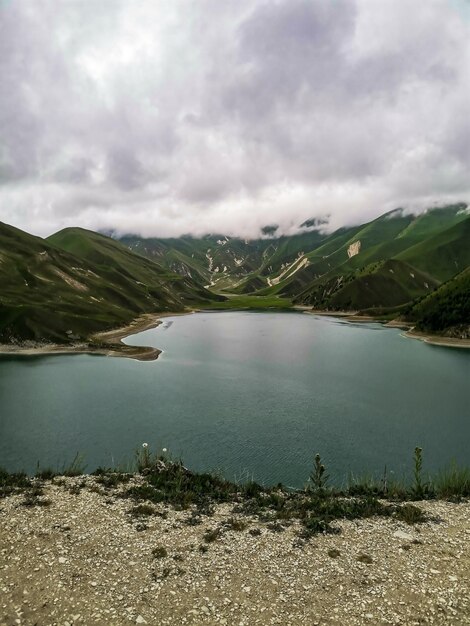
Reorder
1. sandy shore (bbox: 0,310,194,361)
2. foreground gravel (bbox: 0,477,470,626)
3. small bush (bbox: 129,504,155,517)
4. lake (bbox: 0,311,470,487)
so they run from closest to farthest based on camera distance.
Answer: foreground gravel (bbox: 0,477,470,626) < small bush (bbox: 129,504,155,517) < lake (bbox: 0,311,470,487) < sandy shore (bbox: 0,310,194,361)

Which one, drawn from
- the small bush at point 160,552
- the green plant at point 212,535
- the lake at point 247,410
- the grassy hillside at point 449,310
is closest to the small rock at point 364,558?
the green plant at point 212,535

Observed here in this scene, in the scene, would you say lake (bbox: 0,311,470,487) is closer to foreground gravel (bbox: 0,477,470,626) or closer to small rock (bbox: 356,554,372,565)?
foreground gravel (bbox: 0,477,470,626)

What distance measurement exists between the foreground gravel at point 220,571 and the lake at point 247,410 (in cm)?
1584

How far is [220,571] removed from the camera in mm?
19281

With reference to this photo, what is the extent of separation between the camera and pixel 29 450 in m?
45.2

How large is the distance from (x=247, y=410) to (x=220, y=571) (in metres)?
42.4

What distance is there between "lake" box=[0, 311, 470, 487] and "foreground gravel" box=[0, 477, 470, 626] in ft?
52.0

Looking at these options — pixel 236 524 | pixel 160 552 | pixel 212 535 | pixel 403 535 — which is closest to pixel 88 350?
pixel 236 524

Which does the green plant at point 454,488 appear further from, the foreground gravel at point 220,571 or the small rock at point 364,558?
the small rock at point 364,558

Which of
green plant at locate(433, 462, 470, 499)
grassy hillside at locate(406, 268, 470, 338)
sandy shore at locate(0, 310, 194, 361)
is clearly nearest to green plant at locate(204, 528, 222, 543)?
green plant at locate(433, 462, 470, 499)

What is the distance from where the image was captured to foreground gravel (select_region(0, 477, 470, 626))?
16422 millimetres

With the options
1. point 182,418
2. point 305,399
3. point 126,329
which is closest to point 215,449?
point 182,418

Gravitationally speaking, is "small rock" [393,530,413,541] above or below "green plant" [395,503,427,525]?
above

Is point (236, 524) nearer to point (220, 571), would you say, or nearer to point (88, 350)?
point (220, 571)
